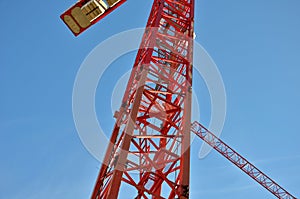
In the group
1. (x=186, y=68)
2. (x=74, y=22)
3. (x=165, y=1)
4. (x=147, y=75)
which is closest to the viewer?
(x=74, y=22)

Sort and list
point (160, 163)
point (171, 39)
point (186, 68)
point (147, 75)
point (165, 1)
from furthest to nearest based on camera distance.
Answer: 1. point (165, 1)
2. point (171, 39)
3. point (186, 68)
4. point (147, 75)
5. point (160, 163)

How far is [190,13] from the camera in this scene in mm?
19688

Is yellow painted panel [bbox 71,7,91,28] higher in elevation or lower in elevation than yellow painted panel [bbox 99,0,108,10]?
lower

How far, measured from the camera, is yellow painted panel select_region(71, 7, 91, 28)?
1185 centimetres

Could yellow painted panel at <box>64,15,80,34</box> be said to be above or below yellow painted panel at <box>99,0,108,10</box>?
below

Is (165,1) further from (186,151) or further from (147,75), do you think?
(186,151)

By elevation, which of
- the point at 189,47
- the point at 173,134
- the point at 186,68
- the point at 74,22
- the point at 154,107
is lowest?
the point at 173,134

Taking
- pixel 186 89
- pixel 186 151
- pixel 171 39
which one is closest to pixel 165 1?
pixel 171 39

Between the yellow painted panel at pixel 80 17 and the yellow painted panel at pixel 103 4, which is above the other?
the yellow painted panel at pixel 103 4

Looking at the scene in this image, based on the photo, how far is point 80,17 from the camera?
11930 mm

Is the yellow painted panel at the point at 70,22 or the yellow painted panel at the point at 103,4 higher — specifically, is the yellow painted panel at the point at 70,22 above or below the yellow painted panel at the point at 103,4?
below

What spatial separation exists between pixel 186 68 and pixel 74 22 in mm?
6700

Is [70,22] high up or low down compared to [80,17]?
down

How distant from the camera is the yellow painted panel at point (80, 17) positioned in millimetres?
11852
